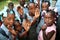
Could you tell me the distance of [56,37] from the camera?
170cm

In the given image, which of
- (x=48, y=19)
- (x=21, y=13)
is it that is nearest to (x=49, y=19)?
(x=48, y=19)

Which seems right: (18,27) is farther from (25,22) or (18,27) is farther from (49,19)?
(49,19)

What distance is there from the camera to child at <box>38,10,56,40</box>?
168cm

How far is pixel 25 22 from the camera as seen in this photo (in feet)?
5.84

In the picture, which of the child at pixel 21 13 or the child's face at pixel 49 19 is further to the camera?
the child at pixel 21 13

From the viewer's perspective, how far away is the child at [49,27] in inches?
66.2

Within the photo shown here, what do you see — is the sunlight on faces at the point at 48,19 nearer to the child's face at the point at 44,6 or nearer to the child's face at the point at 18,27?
the child's face at the point at 44,6

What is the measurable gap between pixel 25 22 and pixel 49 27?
19cm

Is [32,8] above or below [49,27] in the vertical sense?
above

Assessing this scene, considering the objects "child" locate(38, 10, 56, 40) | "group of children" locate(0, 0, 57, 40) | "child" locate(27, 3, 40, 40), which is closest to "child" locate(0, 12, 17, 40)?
"group of children" locate(0, 0, 57, 40)

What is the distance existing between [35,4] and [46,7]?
3.3 inches

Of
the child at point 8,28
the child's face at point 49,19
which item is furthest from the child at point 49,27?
the child at point 8,28

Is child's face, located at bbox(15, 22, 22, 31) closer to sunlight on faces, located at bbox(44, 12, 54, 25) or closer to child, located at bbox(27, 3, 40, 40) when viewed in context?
child, located at bbox(27, 3, 40, 40)

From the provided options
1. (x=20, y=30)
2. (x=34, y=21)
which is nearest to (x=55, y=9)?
(x=34, y=21)
